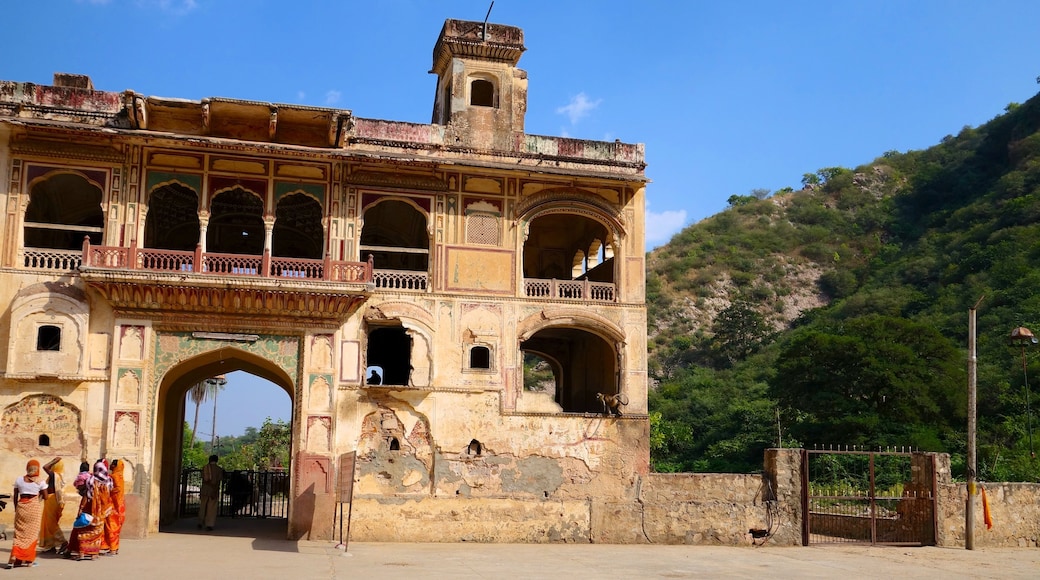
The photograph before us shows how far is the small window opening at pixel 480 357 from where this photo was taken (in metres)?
19.7

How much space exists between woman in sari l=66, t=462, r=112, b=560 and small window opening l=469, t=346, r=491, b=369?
7.67 meters

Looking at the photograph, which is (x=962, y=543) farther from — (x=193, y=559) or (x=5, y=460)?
(x=5, y=460)

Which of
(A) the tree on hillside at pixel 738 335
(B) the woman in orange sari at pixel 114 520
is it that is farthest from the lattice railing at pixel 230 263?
(A) the tree on hillside at pixel 738 335

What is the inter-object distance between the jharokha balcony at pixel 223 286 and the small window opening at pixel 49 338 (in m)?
1.20

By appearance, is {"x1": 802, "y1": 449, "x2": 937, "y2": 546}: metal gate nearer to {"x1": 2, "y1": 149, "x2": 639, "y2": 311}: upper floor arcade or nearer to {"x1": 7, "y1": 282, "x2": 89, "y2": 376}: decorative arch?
{"x1": 2, "y1": 149, "x2": 639, "y2": 311}: upper floor arcade

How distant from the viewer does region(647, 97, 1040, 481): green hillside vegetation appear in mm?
36812

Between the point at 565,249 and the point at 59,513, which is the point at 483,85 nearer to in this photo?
the point at 565,249

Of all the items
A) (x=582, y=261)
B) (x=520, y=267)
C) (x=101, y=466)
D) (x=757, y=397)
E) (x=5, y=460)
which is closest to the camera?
(x=101, y=466)

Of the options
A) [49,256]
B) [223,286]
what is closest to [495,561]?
[223,286]

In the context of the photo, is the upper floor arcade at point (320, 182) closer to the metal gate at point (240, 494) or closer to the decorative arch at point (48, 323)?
the decorative arch at point (48, 323)

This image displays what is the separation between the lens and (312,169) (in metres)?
19.6

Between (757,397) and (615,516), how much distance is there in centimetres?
3061

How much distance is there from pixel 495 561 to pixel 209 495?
8.03m

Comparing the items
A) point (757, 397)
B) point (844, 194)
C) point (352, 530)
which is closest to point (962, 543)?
point (352, 530)
